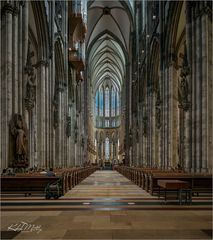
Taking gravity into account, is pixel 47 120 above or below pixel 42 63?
below

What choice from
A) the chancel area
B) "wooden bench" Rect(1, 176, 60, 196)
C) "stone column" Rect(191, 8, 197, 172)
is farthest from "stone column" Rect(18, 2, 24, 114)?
"stone column" Rect(191, 8, 197, 172)

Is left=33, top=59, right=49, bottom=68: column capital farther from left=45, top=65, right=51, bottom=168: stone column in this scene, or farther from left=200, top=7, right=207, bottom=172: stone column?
left=200, top=7, right=207, bottom=172: stone column

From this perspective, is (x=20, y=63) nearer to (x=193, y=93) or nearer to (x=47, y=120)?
(x=193, y=93)

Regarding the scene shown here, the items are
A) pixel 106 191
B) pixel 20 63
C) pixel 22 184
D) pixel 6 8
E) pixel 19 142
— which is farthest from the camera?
pixel 20 63

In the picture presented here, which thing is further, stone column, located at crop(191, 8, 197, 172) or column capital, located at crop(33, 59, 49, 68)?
column capital, located at crop(33, 59, 49, 68)

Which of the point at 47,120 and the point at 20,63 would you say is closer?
the point at 20,63

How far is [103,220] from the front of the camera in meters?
9.15

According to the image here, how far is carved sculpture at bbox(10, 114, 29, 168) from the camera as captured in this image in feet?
59.6

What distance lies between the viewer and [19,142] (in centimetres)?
1816

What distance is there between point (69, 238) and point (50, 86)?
2530 cm

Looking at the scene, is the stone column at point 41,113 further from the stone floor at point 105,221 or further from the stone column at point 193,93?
the stone floor at point 105,221

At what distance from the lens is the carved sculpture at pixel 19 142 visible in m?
18.2

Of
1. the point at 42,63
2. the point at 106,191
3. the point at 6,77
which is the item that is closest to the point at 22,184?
the point at 106,191

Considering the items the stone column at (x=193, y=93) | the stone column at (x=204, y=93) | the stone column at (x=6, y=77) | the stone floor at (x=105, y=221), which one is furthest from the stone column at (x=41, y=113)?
the stone floor at (x=105, y=221)
